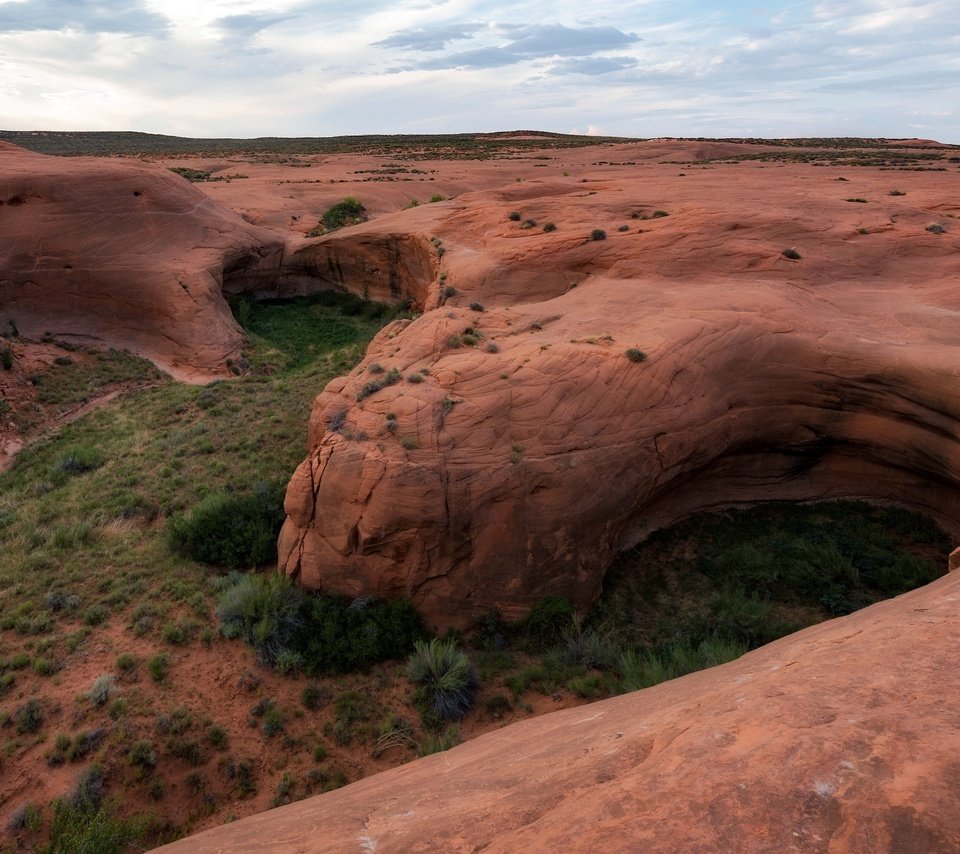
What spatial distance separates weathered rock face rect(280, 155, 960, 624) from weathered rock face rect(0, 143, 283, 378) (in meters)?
10.8

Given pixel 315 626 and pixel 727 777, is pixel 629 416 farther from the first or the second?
pixel 727 777

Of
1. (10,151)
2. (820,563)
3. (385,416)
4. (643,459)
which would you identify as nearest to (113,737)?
(385,416)

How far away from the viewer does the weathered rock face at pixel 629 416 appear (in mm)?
10375

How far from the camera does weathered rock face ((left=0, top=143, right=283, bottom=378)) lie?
22.1 m

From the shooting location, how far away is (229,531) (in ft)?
40.2

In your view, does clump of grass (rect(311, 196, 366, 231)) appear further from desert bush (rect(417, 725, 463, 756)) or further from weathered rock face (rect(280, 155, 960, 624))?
desert bush (rect(417, 725, 463, 756))

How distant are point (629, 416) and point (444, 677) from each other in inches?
213

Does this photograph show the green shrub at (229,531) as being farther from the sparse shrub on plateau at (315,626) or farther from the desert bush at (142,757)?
the desert bush at (142,757)

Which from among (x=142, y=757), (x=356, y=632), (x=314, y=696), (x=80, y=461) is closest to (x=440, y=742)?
(x=314, y=696)

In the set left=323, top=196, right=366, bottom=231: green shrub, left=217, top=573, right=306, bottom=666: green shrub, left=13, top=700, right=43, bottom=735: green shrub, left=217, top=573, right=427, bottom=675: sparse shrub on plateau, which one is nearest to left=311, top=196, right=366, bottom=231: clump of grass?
left=323, top=196, right=366, bottom=231: green shrub

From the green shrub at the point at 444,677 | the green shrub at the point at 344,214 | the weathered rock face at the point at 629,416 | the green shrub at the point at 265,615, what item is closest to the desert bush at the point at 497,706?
the green shrub at the point at 444,677

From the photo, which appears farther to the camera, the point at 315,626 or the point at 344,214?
the point at 344,214

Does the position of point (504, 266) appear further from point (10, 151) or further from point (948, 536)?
point (10, 151)

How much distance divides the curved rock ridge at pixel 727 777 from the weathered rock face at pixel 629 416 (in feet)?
16.2
